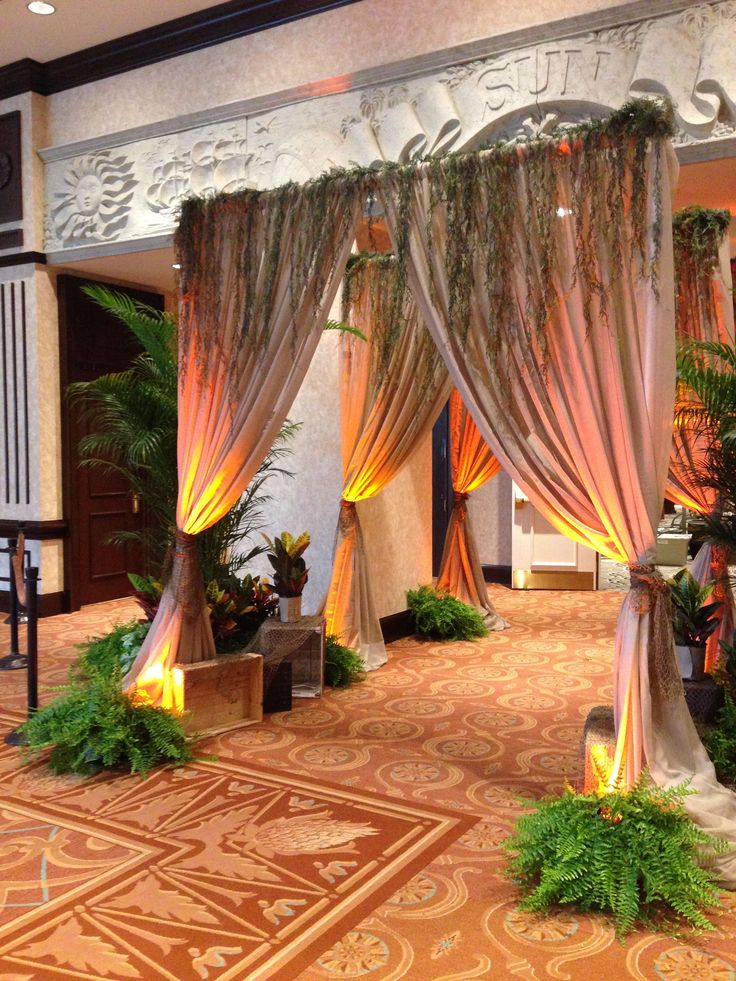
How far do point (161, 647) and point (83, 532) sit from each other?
11.8 feet

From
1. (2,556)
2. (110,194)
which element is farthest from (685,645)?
(2,556)

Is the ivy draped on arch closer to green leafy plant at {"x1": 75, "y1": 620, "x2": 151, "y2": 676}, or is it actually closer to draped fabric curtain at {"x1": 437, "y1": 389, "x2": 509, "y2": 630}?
green leafy plant at {"x1": 75, "y1": 620, "x2": 151, "y2": 676}

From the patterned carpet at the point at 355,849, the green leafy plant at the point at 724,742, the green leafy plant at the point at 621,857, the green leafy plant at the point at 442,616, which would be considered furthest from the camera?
the green leafy plant at the point at 442,616

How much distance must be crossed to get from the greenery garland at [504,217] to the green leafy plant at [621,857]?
5.22 ft

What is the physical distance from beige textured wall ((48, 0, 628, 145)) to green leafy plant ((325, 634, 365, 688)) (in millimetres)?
3518

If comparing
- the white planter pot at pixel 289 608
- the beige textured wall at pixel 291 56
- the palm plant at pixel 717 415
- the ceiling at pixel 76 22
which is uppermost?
the ceiling at pixel 76 22

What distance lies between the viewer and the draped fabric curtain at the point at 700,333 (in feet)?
14.8

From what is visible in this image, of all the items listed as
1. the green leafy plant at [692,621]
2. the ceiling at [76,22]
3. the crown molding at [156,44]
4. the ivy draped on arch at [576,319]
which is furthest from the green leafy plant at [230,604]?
the ceiling at [76,22]

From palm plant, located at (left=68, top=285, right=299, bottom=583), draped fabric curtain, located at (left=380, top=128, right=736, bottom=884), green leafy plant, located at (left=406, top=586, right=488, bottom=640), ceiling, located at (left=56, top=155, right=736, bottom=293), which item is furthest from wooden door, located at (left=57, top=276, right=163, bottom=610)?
draped fabric curtain, located at (left=380, top=128, right=736, bottom=884)

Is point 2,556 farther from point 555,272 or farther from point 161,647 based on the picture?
A: point 555,272

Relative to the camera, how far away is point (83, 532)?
7.46 m

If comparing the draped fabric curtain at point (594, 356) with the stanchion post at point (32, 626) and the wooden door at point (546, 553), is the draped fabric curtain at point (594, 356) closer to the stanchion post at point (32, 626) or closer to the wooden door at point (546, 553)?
the stanchion post at point (32, 626)

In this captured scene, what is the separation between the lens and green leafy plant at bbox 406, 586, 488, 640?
6430 millimetres

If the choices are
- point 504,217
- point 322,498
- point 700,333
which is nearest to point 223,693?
point 322,498
